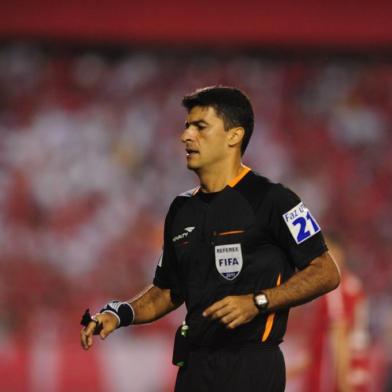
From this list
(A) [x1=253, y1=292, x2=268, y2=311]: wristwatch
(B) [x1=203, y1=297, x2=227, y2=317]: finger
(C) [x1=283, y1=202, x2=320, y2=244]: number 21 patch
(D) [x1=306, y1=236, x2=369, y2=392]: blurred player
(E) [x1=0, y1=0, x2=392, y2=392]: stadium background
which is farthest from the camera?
(E) [x1=0, y1=0, x2=392, y2=392]: stadium background

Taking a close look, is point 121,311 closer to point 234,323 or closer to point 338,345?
point 234,323

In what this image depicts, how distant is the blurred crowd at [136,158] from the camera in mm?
10336

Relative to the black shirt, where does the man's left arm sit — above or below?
below

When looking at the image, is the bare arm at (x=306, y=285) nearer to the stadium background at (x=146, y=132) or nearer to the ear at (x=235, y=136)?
the ear at (x=235, y=136)

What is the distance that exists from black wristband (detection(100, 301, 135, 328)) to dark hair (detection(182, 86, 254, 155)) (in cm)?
74

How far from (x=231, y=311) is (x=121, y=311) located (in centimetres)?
72

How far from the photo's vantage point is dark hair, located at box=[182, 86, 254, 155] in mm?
3793

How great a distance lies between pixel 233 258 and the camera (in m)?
3.60

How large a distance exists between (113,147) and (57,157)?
587 millimetres

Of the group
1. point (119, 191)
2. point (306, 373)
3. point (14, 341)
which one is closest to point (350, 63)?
point (119, 191)

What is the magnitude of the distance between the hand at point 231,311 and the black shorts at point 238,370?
1.11 ft

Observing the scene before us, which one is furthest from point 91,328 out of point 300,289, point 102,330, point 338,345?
point 338,345

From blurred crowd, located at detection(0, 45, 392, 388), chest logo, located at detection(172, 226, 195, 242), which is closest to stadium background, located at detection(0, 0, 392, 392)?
blurred crowd, located at detection(0, 45, 392, 388)

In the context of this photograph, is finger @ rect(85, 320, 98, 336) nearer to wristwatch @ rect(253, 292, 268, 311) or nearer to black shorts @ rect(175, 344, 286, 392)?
black shorts @ rect(175, 344, 286, 392)
